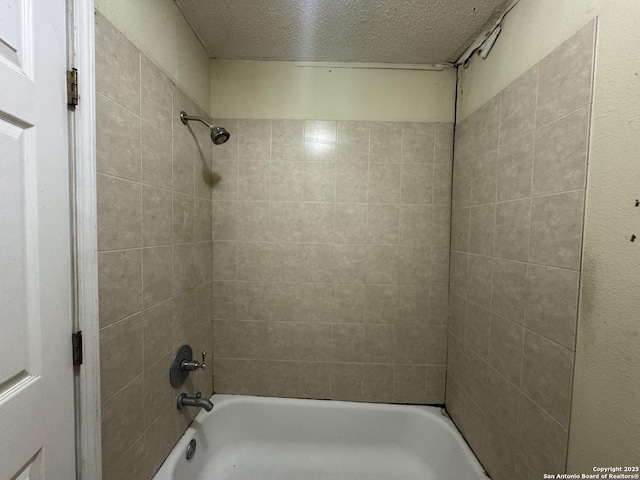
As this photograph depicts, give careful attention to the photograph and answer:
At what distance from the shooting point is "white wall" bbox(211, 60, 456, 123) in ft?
4.67

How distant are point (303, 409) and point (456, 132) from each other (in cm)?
176

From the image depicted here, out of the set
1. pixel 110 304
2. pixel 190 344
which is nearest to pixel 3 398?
pixel 110 304

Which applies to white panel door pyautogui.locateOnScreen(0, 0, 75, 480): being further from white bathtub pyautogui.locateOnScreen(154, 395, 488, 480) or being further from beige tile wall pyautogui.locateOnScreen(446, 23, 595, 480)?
beige tile wall pyautogui.locateOnScreen(446, 23, 595, 480)

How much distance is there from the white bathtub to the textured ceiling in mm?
1904

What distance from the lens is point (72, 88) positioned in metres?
0.65

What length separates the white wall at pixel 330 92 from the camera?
1423mm

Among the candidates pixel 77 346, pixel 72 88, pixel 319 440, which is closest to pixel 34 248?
pixel 77 346

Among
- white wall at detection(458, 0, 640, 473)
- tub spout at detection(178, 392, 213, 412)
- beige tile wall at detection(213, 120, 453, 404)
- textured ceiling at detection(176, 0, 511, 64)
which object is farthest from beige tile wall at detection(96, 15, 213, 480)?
white wall at detection(458, 0, 640, 473)

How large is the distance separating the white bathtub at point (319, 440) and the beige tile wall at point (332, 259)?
0.08 metres

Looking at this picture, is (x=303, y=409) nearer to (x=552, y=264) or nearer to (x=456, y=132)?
(x=552, y=264)

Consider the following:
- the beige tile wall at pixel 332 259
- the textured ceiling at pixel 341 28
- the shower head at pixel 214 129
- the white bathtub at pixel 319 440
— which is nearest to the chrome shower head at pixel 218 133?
the shower head at pixel 214 129

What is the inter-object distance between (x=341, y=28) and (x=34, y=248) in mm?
1348

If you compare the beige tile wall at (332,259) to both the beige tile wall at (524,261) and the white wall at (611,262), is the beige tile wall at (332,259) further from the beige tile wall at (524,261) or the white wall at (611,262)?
the white wall at (611,262)

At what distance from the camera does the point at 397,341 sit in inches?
58.1
